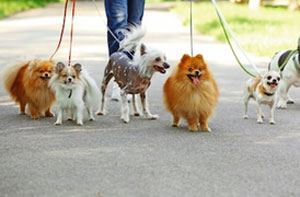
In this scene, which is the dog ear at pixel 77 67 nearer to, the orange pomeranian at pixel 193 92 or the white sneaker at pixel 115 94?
the orange pomeranian at pixel 193 92

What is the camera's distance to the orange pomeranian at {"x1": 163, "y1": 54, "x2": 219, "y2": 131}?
721 cm

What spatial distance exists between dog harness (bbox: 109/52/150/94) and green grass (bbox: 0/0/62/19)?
1848cm

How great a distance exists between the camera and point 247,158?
6.05 meters

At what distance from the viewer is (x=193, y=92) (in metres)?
7.25

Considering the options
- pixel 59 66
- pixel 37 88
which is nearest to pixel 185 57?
pixel 59 66

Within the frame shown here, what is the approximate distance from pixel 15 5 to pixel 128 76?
24177 mm

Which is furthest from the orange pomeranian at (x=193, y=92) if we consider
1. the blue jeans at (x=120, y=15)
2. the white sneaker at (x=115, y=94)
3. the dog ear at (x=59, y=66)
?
the white sneaker at (x=115, y=94)

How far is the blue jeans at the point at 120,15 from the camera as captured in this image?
8.85 metres

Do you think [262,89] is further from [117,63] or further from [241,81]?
[241,81]

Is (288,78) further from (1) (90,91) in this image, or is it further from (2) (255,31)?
(2) (255,31)

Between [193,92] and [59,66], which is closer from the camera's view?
[193,92]

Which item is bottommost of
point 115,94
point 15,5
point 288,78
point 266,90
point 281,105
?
point 15,5

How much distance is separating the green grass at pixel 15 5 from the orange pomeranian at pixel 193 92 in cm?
1937

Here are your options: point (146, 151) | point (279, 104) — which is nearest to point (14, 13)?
point (279, 104)
